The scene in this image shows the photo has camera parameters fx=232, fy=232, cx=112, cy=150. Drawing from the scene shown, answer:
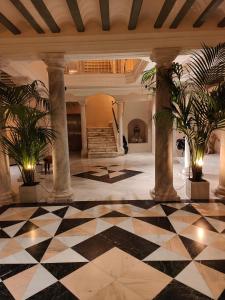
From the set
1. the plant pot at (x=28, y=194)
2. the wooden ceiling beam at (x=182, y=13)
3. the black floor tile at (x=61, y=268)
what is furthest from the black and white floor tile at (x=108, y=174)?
the wooden ceiling beam at (x=182, y=13)

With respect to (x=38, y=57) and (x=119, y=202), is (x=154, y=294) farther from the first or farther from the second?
(x=38, y=57)

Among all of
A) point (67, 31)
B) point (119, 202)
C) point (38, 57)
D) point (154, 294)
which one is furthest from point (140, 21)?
point (154, 294)

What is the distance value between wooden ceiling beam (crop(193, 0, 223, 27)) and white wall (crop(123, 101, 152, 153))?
26.0 ft

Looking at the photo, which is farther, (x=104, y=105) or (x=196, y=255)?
(x=104, y=105)

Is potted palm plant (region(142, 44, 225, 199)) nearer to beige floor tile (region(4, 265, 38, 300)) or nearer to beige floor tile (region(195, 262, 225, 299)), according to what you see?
beige floor tile (region(195, 262, 225, 299))

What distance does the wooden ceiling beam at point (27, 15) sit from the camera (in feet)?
9.88

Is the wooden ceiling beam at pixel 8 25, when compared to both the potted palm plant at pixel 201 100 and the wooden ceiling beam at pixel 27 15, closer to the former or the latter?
the wooden ceiling beam at pixel 27 15

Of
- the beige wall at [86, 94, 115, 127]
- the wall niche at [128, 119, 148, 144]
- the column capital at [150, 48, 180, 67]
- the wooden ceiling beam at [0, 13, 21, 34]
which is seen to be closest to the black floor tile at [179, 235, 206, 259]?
the column capital at [150, 48, 180, 67]

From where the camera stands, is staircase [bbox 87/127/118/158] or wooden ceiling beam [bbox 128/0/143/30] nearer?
wooden ceiling beam [bbox 128/0/143/30]

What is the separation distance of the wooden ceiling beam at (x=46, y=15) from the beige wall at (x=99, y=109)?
10.8 m

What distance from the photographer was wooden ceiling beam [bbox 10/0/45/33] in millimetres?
3013


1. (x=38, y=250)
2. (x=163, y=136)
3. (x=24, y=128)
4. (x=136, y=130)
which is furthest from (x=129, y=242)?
(x=136, y=130)

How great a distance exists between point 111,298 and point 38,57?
3.93m

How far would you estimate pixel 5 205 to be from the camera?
4.32m
